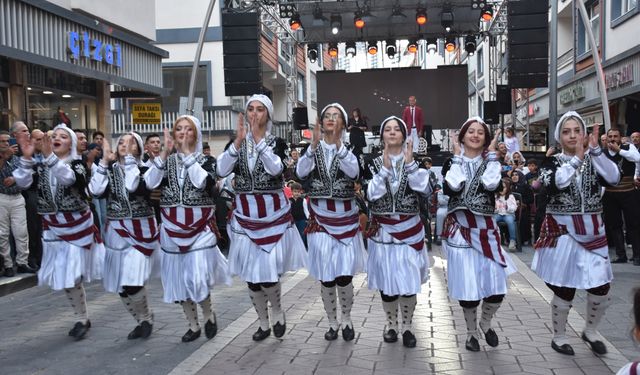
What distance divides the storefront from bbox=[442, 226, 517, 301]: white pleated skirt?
878 cm

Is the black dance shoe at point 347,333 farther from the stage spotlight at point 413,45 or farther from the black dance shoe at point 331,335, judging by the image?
the stage spotlight at point 413,45

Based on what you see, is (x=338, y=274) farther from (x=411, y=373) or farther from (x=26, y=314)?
(x=26, y=314)

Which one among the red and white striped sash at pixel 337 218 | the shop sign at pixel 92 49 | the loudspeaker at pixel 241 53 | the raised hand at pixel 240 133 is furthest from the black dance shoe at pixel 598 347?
the loudspeaker at pixel 241 53

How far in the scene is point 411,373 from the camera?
17.5 feet

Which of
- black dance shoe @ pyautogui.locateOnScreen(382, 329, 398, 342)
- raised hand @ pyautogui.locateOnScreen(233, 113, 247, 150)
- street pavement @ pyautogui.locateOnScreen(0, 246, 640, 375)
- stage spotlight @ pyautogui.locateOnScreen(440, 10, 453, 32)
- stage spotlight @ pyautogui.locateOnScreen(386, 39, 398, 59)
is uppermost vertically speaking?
stage spotlight @ pyautogui.locateOnScreen(440, 10, 453, 32)

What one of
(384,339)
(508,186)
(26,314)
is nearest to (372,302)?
(384,339)

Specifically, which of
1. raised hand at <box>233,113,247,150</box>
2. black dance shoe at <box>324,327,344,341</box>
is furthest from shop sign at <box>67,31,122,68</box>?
black dance shoe at <box>324,327,344,341</box>

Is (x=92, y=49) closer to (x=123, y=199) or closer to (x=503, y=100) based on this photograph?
(x=123, y=199)

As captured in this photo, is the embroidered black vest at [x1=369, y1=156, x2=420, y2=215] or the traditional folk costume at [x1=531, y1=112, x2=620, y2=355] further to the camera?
the embroidered black vest at [x1=369, y1=156, x2=420, y2=215]

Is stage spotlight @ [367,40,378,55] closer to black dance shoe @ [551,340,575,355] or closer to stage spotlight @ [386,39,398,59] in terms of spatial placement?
stage spotlight @ [386,39,398,59]

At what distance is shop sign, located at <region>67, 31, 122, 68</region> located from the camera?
14.2m

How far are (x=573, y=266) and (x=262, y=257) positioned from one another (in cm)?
262

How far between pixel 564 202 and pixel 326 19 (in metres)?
16.2

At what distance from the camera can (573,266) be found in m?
5.73
